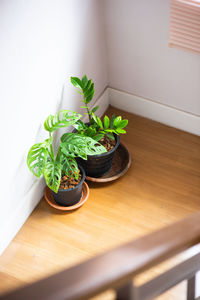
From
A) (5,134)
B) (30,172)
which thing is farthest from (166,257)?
(30,172)

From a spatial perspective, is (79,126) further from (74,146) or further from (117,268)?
(117,268)

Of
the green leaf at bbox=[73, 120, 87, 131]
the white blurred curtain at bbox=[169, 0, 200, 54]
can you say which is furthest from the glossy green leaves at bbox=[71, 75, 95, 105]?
the white blurred curtain at bbox=[169, 0, 200, 54]

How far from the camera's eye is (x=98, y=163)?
2.75 meters

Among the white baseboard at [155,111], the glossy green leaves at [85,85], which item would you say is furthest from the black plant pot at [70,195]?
the white baseboard at [155,111]

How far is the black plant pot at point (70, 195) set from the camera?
261 cm

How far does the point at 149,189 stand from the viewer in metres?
2.86

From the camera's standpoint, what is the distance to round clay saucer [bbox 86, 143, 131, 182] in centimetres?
285

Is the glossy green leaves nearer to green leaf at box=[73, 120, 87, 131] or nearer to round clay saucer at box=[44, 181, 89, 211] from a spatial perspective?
green leaf at box=[73, 120, 87, 131]

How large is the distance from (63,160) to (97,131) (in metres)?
0.37

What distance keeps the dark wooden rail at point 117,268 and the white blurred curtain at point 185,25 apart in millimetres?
2077

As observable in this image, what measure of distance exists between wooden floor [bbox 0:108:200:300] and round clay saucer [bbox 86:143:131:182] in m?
0.06

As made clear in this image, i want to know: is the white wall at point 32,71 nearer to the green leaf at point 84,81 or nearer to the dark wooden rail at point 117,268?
the green leaf at point 84,81

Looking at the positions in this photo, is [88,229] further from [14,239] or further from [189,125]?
[189,125]

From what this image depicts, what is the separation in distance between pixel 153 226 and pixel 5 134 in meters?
1.07
